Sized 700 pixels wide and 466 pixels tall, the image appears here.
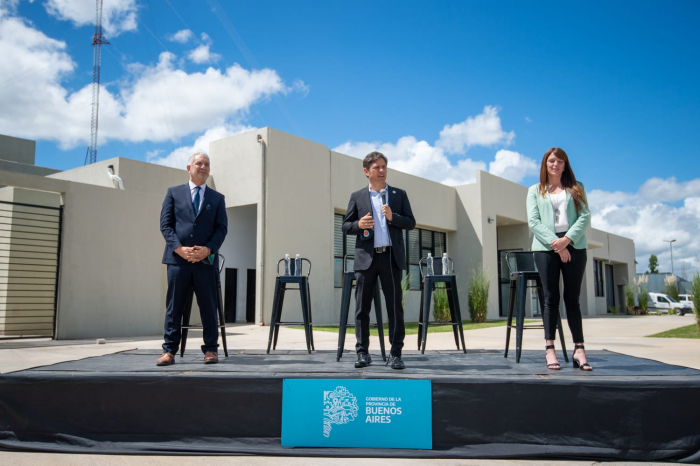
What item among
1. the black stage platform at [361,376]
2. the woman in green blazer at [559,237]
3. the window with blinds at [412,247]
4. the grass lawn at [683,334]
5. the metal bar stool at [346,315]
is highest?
the window with blinds at [412,247]

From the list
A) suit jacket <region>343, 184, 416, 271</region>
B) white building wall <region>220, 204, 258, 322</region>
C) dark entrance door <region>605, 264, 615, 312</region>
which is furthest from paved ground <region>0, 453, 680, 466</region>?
dark entrance door <region>605, 264, 615, 312</region>

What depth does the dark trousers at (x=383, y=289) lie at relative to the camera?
3469 millimetres

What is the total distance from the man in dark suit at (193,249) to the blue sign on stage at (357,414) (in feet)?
3.32

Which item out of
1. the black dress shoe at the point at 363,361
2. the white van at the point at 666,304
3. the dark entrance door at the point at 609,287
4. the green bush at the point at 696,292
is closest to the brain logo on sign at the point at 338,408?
the black dress shoe at the point at 363,361

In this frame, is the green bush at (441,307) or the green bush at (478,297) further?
the green bush at (478,297)

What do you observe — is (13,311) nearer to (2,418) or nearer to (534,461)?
(2,418)

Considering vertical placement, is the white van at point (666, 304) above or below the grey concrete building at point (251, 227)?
below

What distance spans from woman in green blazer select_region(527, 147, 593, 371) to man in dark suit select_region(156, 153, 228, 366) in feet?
7.80

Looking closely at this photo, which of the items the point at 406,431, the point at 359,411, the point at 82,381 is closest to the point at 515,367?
the point at 406,431

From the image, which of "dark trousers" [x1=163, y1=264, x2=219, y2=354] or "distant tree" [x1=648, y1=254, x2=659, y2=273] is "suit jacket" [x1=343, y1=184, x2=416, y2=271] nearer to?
"dark trousers" [x1=163, y1=264, x2=219, y2=354]

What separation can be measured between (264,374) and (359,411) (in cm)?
60

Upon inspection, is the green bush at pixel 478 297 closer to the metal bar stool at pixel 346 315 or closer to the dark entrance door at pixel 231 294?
the dark entrance door at pixel 231 294

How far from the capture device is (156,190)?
1334 centimetres

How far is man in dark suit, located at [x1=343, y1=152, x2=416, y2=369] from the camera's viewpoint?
345cm
